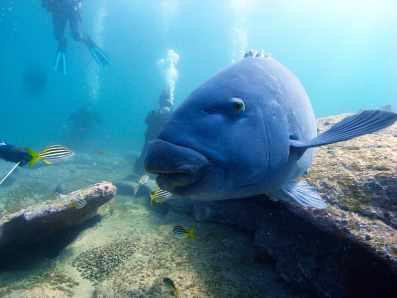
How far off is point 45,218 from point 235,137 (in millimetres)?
4198

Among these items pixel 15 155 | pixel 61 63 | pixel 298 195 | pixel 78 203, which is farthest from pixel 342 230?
pixel 61 63

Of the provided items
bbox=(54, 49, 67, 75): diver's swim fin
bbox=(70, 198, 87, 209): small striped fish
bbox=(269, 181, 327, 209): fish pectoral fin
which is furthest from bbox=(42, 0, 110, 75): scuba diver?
bbox=(269, 181, 327, 209): fish pectoral fin

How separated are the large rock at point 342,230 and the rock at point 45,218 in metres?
2.64

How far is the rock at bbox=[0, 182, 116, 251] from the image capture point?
15.7 feet

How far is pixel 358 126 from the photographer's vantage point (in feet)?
5.91

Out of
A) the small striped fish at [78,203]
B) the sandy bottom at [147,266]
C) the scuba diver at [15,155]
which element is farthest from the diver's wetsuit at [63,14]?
the sandy bottom at [147,266]

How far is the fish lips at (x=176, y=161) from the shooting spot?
1.50 m

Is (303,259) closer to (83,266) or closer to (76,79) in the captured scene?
(83,266)

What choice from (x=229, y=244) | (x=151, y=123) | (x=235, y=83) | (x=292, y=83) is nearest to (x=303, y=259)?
(x=229, y=244)

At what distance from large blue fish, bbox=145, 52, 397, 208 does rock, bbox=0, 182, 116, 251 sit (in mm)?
3841

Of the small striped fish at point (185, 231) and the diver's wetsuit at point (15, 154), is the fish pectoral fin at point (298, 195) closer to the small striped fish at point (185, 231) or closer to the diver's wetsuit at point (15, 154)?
the small striped fish at point (185, 231)

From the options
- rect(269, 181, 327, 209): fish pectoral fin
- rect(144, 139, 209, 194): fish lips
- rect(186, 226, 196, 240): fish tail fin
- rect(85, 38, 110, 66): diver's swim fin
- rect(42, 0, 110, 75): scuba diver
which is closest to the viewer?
rect(144, 139, 209, 194): fish lips

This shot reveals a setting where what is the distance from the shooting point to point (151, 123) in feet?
49.6

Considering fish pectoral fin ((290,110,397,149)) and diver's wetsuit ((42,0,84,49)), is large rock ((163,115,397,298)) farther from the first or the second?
diver's wetsuit ((42,0,84,49))
